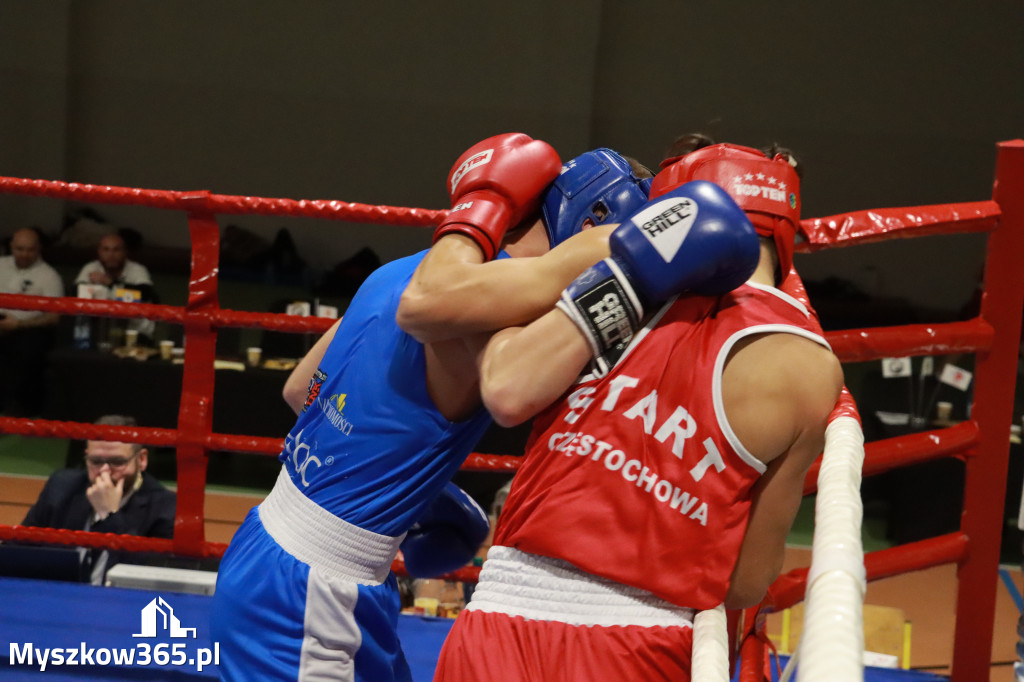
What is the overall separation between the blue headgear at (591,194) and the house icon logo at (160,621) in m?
1.36

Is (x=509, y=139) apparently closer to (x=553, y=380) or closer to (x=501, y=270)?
(x=501, y=270)

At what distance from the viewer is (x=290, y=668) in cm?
130

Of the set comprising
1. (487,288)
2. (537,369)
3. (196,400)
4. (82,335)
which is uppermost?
(82,335)

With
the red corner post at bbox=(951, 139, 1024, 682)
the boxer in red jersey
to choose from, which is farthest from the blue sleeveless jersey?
the red corner post at bbox=(951, 139, 1024, 682)

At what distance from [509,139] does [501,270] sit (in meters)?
0.27

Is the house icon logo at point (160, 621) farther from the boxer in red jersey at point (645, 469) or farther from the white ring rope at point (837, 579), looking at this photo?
the white ring rope at point (837, 579)

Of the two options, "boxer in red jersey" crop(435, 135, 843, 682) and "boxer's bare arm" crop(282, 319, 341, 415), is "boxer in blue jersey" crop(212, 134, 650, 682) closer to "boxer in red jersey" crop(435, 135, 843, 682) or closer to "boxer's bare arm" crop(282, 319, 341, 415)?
"boxer's bare arm" crop(282, 319, 341, 415)

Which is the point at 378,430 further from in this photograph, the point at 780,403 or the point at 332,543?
the point at 780,403

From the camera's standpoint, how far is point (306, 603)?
4.34 feet

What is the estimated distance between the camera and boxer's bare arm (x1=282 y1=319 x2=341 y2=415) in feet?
5.00

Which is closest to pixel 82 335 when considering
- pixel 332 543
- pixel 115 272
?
pixel 115 272

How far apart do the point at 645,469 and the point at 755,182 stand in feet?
1.23

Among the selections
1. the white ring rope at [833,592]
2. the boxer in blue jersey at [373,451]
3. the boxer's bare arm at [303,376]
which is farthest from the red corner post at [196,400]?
the white ring rope at [833,592]

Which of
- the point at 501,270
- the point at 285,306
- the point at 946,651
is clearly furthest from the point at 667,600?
the point at 285,306
